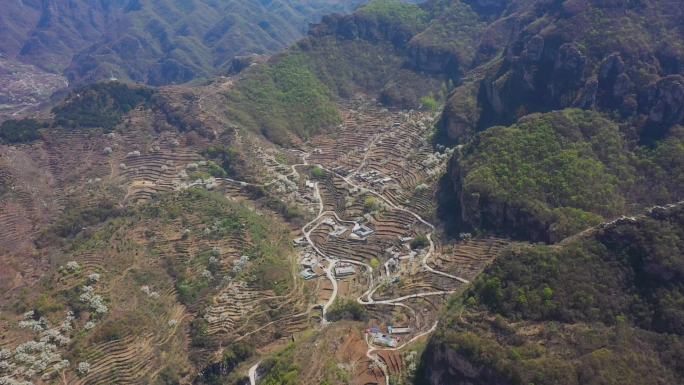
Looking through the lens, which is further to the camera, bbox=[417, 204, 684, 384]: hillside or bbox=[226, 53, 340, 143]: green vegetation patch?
bbox=[226, 53, 340, 143]: green vegetation patch

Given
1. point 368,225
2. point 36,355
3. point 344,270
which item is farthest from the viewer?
point 368,225

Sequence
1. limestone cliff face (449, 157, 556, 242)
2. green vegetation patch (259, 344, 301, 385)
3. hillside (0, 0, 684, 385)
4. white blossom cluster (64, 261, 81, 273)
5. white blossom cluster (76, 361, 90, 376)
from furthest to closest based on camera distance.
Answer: limestone cliff face (449, 157, 556, 242), white blossom cluster (64, 261, 81, 273), white blossom cluster (76, 361, 90, 376), hillside (0, 0, 684, 385), green vegetation patch (259, 344, 301, 385)

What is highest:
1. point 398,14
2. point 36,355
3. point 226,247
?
point 398,14

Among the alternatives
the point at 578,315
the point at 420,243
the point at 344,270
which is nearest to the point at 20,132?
the point at 344,270

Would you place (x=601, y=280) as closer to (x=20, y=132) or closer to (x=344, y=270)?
(x=344, y=270)

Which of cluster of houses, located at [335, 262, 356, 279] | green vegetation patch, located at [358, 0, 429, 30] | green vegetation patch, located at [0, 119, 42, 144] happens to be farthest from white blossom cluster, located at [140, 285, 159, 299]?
green vegetation patch, located at [358, 0, 429, 30]

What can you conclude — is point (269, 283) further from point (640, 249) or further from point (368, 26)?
point (368, 26)

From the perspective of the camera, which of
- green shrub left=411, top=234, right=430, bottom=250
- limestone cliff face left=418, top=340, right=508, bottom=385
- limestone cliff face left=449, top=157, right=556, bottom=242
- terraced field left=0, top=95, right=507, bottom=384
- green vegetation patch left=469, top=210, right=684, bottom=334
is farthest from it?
green shrub left=411, top=234, right=430, bottom=250

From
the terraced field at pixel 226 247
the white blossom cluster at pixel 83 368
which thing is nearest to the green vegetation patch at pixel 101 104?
the terraced field at pixel 226 247

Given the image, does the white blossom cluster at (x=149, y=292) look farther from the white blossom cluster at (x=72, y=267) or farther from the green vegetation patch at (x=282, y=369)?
the green vegetation patch at (x=282, y=369)

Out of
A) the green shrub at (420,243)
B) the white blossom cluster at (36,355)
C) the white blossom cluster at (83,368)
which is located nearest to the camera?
the white blossom cluster at (36,355)

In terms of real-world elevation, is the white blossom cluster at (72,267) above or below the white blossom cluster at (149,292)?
above

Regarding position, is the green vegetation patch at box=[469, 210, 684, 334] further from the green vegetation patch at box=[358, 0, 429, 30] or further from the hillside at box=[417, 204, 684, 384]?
the green vegetation patch at box=[358, 0, 429, 30]
